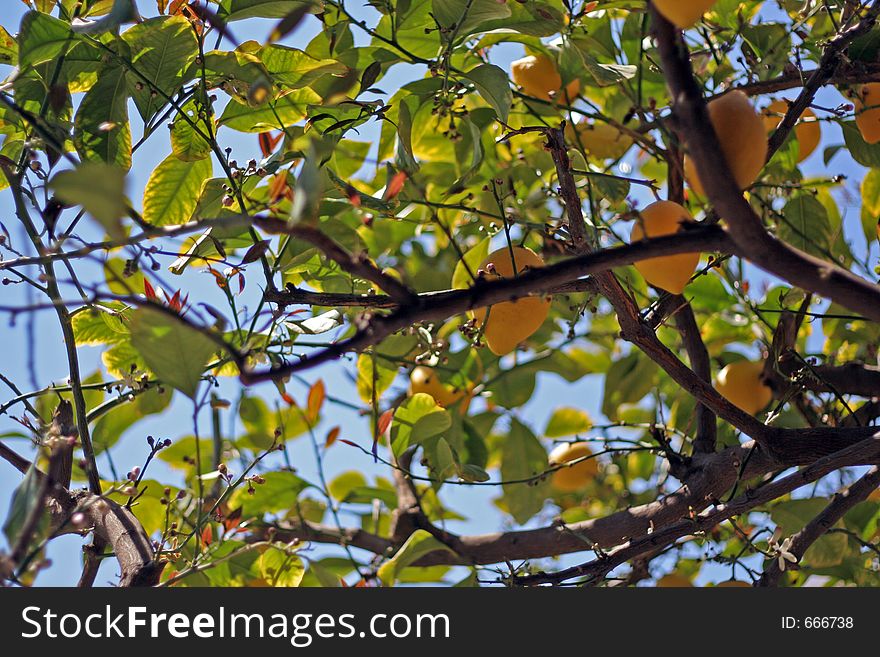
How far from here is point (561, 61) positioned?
911mm

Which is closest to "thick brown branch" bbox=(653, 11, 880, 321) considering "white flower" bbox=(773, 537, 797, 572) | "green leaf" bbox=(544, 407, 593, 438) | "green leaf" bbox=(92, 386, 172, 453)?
"white flower" bbox=(773, 537, 797, 572)

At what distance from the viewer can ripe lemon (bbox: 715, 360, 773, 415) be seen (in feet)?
3.59

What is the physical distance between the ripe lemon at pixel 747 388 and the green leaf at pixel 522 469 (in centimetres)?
34

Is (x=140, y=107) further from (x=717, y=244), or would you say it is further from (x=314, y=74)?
(x=717, y=244)

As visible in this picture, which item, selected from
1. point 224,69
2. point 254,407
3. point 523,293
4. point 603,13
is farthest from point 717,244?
point 254,407

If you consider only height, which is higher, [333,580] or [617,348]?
[617,348]

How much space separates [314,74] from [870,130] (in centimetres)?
62

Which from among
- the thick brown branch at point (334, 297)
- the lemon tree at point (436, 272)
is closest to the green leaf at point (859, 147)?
the lemon tree at point (436, 272)

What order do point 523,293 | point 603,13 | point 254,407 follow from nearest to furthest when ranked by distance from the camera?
1. point 523,293
2. point 603,13
3. point 254,407

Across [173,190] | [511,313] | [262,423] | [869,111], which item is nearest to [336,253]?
[511,313]

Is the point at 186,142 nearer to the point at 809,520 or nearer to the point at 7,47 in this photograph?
the point at 7,47

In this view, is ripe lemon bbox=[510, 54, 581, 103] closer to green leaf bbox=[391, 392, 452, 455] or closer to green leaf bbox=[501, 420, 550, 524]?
green leaf bbox=[391, 392, 452, 455]

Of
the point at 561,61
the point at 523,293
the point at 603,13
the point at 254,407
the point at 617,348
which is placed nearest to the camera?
the point at 523,293

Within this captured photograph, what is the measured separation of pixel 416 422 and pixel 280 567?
0.73ft
